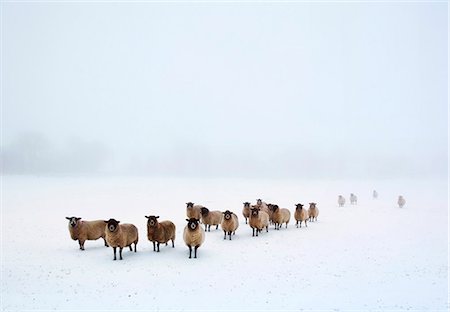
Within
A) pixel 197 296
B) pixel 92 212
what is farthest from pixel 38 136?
pixel 197 296

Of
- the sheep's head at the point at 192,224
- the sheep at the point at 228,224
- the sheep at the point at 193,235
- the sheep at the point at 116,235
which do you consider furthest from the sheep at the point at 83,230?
the sheep at the point at 228,224

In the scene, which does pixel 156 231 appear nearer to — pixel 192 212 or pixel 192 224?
pixel 192 224

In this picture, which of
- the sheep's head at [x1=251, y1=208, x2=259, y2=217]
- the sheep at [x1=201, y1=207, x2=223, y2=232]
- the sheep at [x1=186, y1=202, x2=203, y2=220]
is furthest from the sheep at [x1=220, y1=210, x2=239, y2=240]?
the sheep at [x1=186, y1=202, x2=203, y2=220]

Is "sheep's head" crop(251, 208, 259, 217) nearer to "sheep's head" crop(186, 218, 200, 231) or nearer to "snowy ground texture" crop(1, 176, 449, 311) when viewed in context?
"snowy ground texture" crop(1, 176, 449, 311)

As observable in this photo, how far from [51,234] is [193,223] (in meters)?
12.9

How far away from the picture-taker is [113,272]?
52.9ft

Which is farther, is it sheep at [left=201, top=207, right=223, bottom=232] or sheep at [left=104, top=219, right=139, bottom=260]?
sheep at [left=201, top=207, right=223, bottom=232]

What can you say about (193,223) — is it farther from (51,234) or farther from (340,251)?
(51,234)

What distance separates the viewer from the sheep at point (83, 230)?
804 inches

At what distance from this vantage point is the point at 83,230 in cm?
2058

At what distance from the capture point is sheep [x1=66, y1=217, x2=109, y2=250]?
20.4 metres

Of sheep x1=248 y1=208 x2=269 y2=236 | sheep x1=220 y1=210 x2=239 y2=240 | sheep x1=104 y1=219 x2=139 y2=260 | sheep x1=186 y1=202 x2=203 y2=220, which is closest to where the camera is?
sheep x1=104 y1=219 x2=139 y2=260

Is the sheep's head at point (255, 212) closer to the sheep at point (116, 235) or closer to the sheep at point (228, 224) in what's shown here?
the sheep at point (228, 224)

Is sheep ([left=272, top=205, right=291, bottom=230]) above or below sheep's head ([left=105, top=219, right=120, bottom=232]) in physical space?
below
